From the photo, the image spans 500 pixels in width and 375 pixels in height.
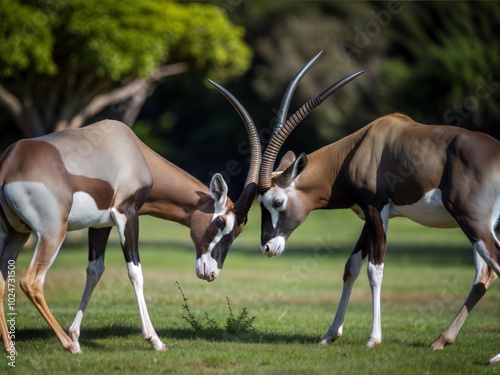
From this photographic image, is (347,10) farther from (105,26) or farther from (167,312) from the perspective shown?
(167,312)

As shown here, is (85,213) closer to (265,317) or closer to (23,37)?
(265,317)

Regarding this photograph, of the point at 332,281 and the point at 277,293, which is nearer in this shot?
the point at 277,293

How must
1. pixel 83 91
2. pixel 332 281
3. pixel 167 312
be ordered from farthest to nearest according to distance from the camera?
1. pixel 83 91
2. pixel 332 281
3. pixel 167 312

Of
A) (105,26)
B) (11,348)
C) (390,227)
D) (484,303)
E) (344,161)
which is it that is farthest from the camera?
(390,227)

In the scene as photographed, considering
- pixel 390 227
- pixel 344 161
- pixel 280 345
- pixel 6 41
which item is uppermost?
pixel 344 161

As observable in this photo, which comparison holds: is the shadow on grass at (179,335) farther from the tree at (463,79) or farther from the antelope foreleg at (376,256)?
the tree at (463,79)

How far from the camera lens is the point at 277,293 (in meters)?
17.4

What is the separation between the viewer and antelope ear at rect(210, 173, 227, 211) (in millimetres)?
9867

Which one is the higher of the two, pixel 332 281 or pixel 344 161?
pixel 344 161

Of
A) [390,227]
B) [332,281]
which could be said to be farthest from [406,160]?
[390,227]

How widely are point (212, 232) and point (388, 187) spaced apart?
6.63ft

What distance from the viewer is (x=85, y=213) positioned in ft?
29.7

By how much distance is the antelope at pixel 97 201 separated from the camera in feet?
28.3

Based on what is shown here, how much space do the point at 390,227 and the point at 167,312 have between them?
96.3 ft
